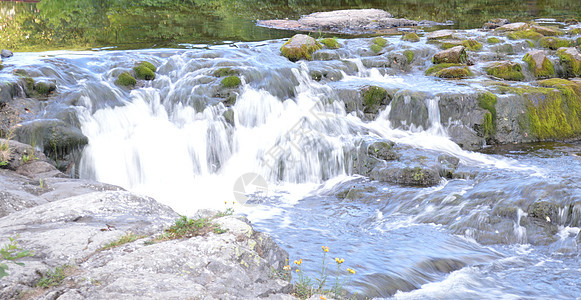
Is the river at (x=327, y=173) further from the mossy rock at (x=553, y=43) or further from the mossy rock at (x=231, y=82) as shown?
the mossy rock at (x=553, y=43)

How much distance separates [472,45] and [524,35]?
289cm

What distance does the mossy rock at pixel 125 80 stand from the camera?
13.1 metres

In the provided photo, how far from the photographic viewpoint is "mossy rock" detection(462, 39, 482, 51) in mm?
17953

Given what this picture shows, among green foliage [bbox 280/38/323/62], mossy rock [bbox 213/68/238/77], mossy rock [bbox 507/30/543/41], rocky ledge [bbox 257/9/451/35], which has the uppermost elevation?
rocky ledge [bbox 257/9/451/35]

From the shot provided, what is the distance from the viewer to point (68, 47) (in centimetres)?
1847

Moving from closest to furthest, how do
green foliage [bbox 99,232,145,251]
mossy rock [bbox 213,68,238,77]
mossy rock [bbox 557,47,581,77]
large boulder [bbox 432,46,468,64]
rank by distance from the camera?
green foliage [bbox 99,232,145,251] < mossy rock [bbox 213,68,238,77] < mossy rock [bbox 557,47,581,77] < large boulder [bbox 432,46,468,64]

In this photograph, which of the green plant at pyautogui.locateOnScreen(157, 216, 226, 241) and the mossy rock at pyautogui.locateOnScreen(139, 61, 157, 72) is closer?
the green plant at pyautogui.locateOnScreen(157, 216, 226, 241)

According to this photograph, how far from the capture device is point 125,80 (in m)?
13.1

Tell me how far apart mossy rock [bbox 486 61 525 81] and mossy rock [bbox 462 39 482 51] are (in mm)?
2927

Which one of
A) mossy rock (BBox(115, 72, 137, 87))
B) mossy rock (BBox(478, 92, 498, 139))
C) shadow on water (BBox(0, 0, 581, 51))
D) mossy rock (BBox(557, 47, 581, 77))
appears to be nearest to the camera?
mossy rock (BBox(478, 92, 498, 139))

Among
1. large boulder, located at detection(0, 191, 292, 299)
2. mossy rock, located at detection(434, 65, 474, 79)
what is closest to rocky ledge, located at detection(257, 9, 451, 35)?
mossy rock, located at detection(434, 65, 474, 79)

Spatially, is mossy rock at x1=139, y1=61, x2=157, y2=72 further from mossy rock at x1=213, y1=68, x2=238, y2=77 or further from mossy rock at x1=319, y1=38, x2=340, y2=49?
mossy rock at x1=319, y1=38, x2=340, y2=49

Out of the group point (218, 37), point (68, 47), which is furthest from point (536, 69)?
point (68, 47)

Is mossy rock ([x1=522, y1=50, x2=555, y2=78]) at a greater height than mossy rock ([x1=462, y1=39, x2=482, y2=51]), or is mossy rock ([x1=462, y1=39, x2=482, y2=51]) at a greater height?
mossy rock ([x1=462, y1=39, x2=482, y2=51])
